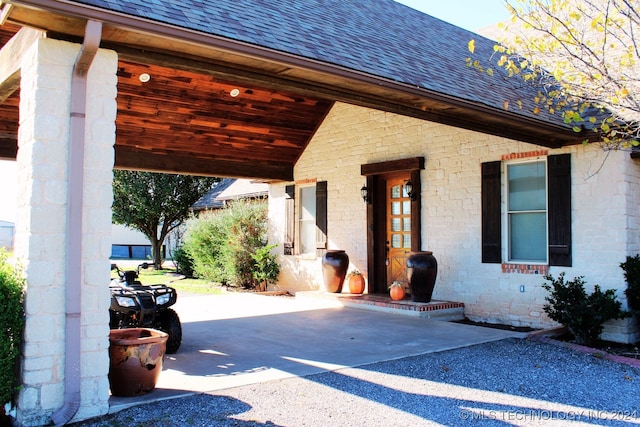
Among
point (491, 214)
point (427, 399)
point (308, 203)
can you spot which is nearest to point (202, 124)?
point (308, 203)

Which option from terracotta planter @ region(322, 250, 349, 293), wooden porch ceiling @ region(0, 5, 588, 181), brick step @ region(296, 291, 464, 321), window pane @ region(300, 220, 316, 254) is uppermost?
wooden porch ceiling @ region(0, 5, 588, 181)

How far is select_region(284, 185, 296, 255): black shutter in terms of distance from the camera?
12773mm

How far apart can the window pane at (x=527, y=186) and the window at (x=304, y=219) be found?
453cm

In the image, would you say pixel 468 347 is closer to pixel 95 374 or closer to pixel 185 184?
pixel 95 374

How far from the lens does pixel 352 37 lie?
22.5 feet

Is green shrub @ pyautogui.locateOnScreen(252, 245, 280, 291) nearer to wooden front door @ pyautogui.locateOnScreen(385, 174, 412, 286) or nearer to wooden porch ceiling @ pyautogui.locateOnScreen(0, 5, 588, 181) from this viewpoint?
wooden porch ceiling @ pyautogui.locateOnScreen(0, 5, 588, 181)

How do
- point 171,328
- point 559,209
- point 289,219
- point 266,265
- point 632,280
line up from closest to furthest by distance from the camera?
point 171,328, point 632,280, point 559,209, point 289,219, point 266,265

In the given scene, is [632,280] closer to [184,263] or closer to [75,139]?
[75,139]

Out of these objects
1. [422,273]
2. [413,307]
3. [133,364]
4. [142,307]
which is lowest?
[413,307]

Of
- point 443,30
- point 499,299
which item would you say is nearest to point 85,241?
point 499,299

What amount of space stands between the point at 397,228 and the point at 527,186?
2.81m

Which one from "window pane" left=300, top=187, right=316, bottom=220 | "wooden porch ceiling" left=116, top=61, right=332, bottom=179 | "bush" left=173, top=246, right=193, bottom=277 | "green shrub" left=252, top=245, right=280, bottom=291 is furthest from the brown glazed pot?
"bush" left=173, top=246, right=193, bottom=277

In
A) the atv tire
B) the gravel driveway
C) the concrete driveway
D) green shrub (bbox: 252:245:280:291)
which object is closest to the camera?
the gravel driveway

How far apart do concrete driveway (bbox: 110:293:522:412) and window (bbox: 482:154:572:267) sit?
140 cm
